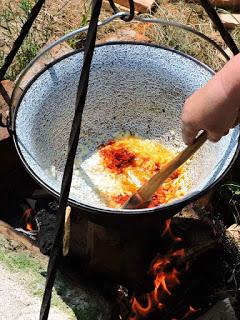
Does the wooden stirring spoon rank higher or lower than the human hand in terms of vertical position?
lower

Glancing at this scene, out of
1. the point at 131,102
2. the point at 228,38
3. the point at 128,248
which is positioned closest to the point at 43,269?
the point at 128,248

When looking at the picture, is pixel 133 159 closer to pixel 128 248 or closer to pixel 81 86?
pixel 128 248

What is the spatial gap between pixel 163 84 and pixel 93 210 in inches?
31.5

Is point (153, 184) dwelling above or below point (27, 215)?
above

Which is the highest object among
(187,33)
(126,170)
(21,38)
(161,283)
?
(21,38)

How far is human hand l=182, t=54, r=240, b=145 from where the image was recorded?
4.80 feet

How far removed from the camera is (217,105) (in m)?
1.52

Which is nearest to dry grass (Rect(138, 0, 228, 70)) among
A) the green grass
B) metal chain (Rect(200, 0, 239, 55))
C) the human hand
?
the green grass

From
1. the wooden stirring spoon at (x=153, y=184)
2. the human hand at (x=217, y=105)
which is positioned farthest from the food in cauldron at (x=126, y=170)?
the human hand at (x=217, y=105)

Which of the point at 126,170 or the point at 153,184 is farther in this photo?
the point at 126,170

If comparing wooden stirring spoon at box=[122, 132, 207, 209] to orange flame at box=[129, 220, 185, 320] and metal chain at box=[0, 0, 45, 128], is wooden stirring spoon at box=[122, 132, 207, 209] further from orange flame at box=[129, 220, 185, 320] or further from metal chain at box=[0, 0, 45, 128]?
metal chain at box=[0, 0, 45, 128]

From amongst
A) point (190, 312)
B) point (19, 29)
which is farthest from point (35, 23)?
point (190, 312)

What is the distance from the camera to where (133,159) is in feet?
7.70

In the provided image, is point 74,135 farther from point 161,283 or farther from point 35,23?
point 35,23
